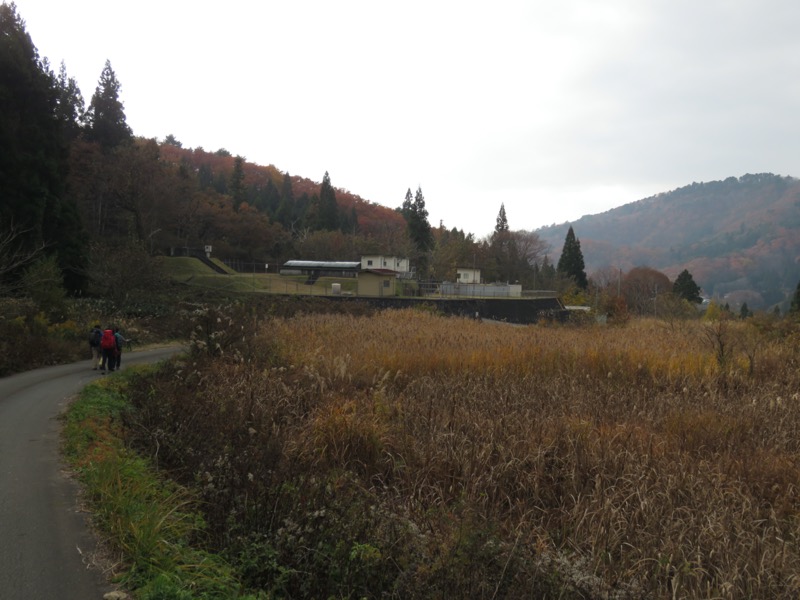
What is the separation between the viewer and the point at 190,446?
7273mm

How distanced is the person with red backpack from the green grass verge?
762 cm

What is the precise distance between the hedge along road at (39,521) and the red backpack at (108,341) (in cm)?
501

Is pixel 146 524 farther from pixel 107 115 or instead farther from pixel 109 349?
pixel 107 115

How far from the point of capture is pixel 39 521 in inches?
200

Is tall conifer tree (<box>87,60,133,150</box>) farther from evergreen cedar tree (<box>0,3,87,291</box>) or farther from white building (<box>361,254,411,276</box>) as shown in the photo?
white building (<box>361,254,411,276</box>)

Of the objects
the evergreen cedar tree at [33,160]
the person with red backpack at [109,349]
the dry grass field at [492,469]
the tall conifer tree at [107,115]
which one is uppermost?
the tall conifer tree at [107,115]

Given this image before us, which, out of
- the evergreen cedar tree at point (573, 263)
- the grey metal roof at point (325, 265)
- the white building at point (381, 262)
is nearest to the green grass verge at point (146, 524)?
the grey metal roof at point (325, 265)

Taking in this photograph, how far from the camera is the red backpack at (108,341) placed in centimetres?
1470

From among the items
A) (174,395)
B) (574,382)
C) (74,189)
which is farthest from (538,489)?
(74,189)

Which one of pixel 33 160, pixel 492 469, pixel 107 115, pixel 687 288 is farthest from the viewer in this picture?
pixel 687 288

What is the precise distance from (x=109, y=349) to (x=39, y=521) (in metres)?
10.6

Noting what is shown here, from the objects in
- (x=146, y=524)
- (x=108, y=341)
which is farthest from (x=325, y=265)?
(x=146, y=524)

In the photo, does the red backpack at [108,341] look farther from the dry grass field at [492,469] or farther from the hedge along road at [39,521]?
the hedge along road at [39,521]

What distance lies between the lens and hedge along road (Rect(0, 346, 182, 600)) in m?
4.07
